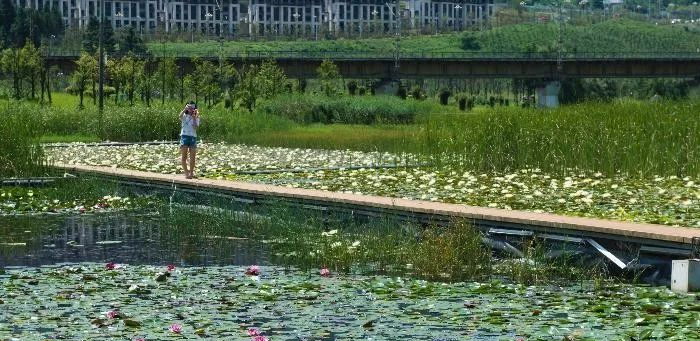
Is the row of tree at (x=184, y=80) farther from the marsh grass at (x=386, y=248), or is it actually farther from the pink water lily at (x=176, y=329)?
the pink water lily at (x=176, y=329)

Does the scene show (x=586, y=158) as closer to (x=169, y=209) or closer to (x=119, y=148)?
(x=169, y=209)

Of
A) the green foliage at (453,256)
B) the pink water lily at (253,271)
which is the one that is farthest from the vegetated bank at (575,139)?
the pink water lily at (253,271)

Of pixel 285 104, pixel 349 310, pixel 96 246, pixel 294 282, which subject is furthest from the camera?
pixel 285 104

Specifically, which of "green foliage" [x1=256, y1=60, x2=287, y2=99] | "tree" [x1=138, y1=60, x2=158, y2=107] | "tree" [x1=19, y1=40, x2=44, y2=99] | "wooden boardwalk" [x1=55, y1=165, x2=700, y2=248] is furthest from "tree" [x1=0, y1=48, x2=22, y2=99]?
"wooden boardwalk" [x1=55, y1=165, x2=700, y2=248]

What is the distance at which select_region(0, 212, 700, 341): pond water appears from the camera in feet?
50.9

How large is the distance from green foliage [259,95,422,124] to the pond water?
2178 inches

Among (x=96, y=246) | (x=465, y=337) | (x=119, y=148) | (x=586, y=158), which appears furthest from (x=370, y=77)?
(x=465, y=337)

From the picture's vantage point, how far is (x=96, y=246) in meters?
24.1

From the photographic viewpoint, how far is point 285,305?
17391 millimetres

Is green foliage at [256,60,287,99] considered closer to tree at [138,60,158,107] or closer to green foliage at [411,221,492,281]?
tree at [138,60,158,107]

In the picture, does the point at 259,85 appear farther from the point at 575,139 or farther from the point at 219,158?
the point at 575,139

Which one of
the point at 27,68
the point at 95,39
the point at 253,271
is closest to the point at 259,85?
the point at 27,68

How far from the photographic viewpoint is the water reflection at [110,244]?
2233 cm

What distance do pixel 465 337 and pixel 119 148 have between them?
36859mm
